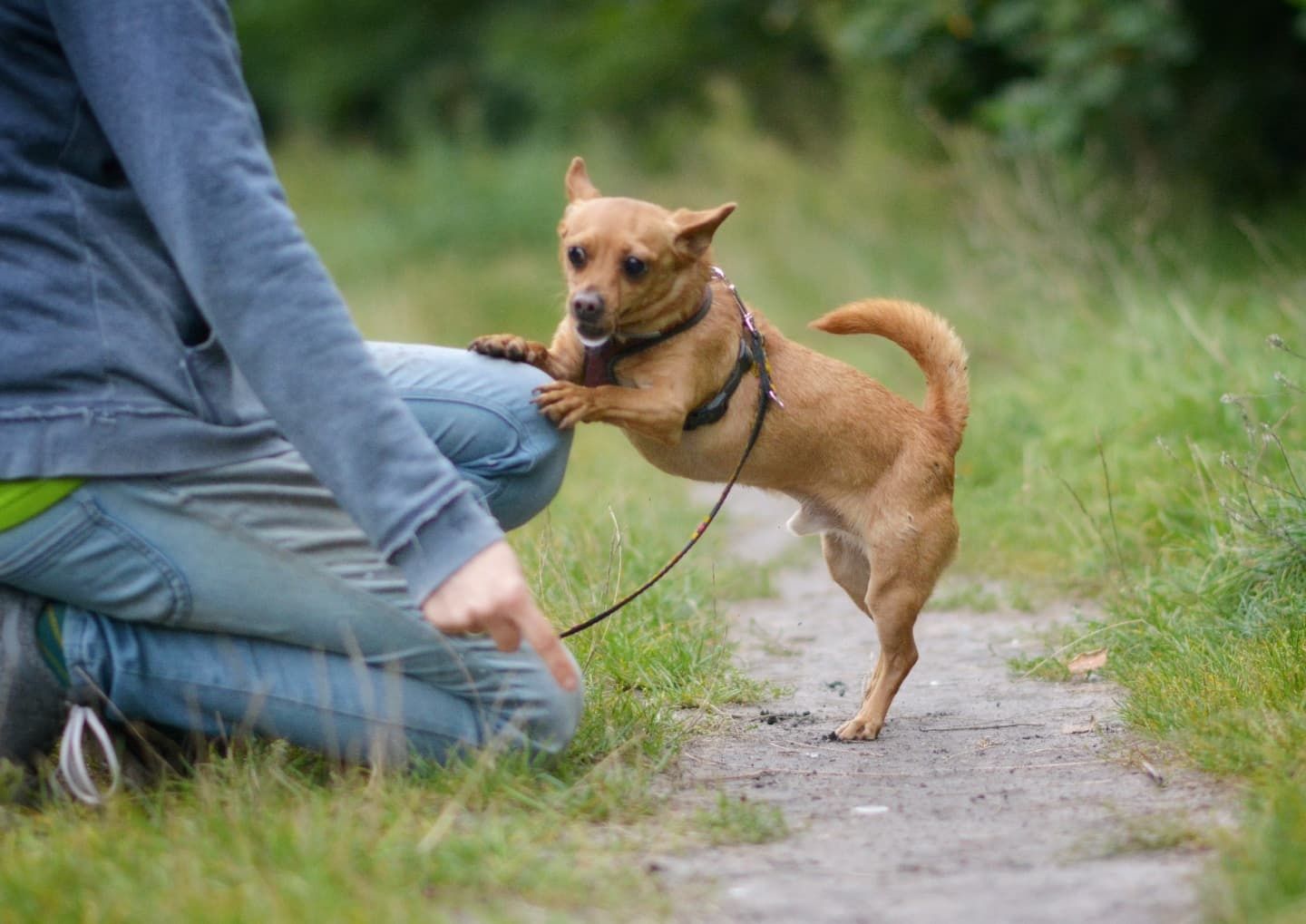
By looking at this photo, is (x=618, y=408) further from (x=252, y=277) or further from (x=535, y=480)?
(x=252, y=277)

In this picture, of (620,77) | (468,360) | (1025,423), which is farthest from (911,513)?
(620,77)

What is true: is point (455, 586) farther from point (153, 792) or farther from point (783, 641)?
point (783, 641)

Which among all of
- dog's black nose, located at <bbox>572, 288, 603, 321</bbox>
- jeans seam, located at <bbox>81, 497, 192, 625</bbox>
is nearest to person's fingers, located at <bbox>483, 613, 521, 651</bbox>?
jeans seam, located at <bbox>81, 497, 192, 625</bbox>

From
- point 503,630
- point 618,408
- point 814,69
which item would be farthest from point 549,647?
point 814,69

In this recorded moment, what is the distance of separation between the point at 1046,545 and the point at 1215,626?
123 cm

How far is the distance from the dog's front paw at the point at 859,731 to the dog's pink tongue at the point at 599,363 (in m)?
0.86

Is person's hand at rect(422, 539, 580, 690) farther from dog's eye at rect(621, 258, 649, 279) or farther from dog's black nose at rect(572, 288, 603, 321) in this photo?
dog's eye at rect(621, 258, 649, 279)

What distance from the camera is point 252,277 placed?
202 cm

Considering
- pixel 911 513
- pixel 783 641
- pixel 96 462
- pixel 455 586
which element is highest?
pixel 96 462

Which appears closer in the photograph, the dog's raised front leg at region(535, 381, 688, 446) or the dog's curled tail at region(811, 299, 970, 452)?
the dog's raised front leg at region(535, 381, 688, 446)

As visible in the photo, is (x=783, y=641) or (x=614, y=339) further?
(x=783, y=641)

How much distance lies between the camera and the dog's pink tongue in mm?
3020

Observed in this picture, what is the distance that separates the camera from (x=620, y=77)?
15766mm

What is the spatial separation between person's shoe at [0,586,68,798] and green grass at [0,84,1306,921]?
0.13m
